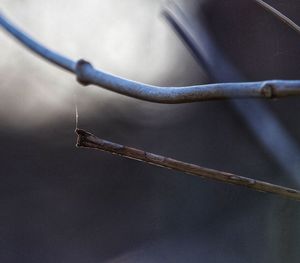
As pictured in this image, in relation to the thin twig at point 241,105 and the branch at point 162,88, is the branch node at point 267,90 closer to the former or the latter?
the branch at point 162,88

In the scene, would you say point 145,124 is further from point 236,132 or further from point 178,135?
point 236,132

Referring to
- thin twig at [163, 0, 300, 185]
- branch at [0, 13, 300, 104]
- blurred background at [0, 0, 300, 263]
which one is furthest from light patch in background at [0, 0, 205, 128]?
branch at [0, 13, 300, 104]

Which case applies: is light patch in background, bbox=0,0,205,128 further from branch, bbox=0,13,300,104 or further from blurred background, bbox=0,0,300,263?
branch, bbox=0,13,300,104

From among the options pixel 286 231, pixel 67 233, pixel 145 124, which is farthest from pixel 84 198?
pixel 286 231

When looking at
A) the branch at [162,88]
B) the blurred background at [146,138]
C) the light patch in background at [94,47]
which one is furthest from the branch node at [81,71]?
the light patch in background at [94,47]

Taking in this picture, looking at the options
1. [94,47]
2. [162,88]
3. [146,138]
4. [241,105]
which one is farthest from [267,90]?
[146,138]

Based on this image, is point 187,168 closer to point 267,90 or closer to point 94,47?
point 267,90
